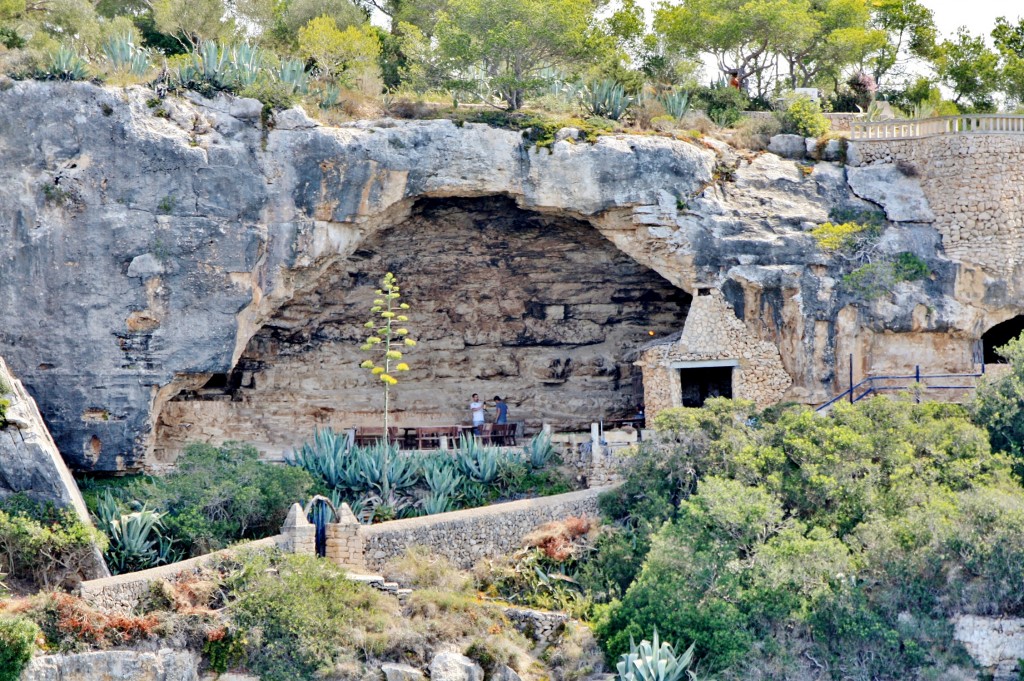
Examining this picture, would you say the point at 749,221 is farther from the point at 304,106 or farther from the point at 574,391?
the point at 304,106

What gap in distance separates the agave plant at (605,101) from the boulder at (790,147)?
3022 millimetres

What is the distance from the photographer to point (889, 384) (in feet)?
95.3

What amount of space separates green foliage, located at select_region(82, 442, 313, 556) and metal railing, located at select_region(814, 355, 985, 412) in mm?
9927

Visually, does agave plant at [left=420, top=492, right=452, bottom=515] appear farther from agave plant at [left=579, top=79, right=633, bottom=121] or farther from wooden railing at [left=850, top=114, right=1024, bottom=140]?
wooden railing at [left=850, top=114, right=1024, bottom=140]

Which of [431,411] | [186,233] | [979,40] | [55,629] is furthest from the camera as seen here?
[979,40]

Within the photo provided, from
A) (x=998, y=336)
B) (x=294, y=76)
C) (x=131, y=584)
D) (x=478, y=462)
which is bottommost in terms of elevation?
(x=131, y=584)

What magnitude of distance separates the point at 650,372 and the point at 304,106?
26.1 ft

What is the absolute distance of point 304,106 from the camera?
28.5 meters

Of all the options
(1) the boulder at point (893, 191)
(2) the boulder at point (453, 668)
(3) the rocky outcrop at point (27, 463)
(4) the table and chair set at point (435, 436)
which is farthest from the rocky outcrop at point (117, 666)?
(1) the boulder at point (893, 191)

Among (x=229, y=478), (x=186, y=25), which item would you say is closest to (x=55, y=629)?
(x=229, y=478)

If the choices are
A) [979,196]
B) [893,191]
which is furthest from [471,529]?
[979,196]

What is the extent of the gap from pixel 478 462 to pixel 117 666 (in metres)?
7.70

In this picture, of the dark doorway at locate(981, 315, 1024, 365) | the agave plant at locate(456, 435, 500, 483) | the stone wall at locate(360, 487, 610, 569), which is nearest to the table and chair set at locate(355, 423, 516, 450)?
the agave plant at locate(456, 435, 500, 483)

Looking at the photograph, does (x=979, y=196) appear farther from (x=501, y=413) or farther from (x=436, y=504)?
(x=436, y=504)
